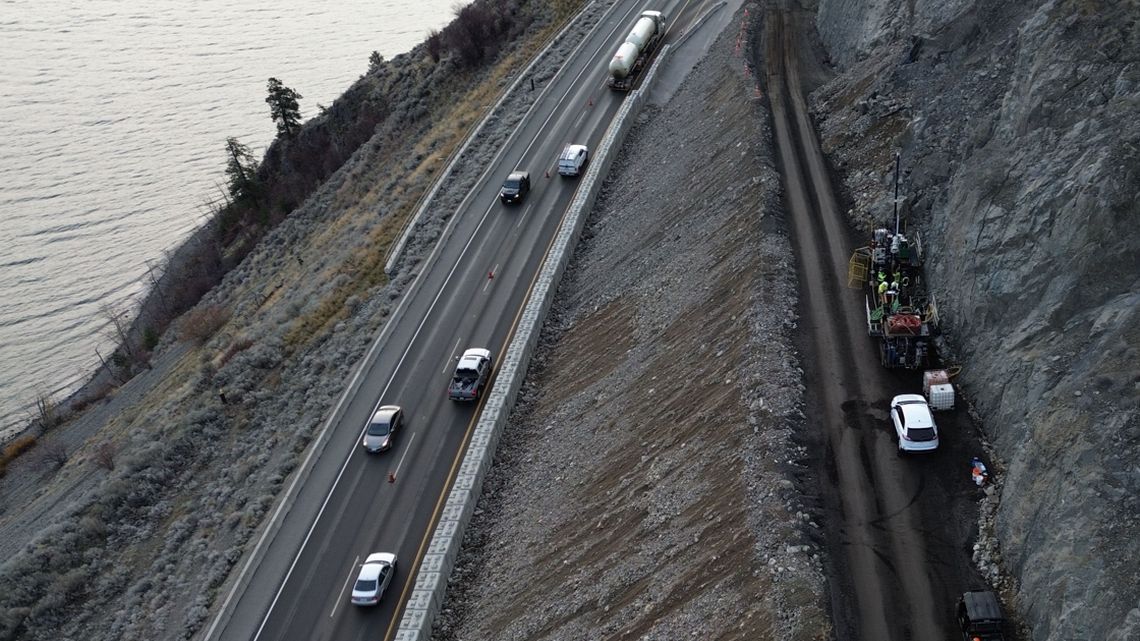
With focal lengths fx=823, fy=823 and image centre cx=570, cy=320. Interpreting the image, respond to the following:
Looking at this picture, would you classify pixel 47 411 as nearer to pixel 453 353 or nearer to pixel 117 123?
pixel 453 353

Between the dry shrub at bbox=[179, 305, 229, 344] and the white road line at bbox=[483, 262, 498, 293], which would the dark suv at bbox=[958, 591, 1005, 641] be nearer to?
the white road line at bbox=[483, 262, 498, 293]

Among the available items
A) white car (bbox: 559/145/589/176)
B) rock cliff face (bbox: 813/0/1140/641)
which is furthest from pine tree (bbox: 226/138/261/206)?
rock cliff face (bbox: 813/0/1140/641)

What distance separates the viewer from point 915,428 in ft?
76.2

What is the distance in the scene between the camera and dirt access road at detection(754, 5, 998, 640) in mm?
Answer: 19703

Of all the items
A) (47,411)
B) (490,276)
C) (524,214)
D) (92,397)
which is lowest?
(47,411)

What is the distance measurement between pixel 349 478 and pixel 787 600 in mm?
18946

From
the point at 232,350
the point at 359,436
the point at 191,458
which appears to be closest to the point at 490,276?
the point at 359,436

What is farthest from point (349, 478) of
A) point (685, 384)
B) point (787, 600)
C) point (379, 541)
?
point (787, 600)

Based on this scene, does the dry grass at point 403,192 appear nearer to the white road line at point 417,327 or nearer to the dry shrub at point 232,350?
the dry shrub at point 232,350

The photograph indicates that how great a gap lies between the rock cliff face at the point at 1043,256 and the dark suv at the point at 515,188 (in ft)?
63.1

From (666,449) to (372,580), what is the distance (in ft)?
34.3

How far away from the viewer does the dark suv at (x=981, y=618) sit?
18297 millimetres

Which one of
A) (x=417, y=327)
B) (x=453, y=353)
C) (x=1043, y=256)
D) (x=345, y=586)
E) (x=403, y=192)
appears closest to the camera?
(x=1043, y=256)

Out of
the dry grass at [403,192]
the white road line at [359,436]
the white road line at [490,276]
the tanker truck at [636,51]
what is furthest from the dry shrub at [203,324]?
the tanker truck at [636,51]
